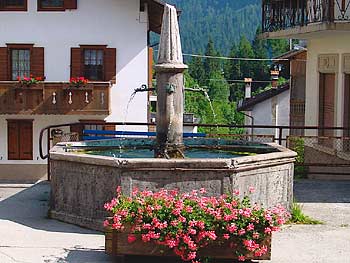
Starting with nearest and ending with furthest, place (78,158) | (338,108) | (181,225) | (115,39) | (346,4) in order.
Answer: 1. (181,225)
2. (78,158)
3. (346,4)
4. (338,108)
5. (115,39)

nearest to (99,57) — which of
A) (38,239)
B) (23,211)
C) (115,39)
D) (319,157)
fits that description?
(115,39)

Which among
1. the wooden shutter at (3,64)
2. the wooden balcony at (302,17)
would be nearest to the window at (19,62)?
the wooden shutter at (3,64)

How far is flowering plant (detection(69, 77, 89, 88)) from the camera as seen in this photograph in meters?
25.3

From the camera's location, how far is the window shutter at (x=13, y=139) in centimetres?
2752

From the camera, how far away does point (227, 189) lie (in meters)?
9.97

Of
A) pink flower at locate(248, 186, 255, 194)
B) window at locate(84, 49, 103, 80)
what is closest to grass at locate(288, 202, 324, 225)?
pink flower at locate(248, 186, 255, 194)

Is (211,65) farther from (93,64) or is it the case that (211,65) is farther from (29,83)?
(29,83)

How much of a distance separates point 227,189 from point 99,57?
57.4 ft

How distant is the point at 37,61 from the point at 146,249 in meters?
19.3

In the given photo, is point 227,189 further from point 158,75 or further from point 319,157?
point 319,157

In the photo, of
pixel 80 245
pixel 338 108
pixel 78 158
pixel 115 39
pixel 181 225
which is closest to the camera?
pixel 181 225

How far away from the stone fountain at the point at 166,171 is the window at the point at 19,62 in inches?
600

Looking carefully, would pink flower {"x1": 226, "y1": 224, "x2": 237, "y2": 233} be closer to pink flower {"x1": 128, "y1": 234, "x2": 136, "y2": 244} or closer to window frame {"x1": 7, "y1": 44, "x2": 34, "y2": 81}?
pink flower {"x1": 128, "y1": 234, "x2": 136, "y2": 244}

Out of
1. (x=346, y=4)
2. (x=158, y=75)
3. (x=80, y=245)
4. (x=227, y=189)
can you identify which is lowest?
(x=80, y=245)
